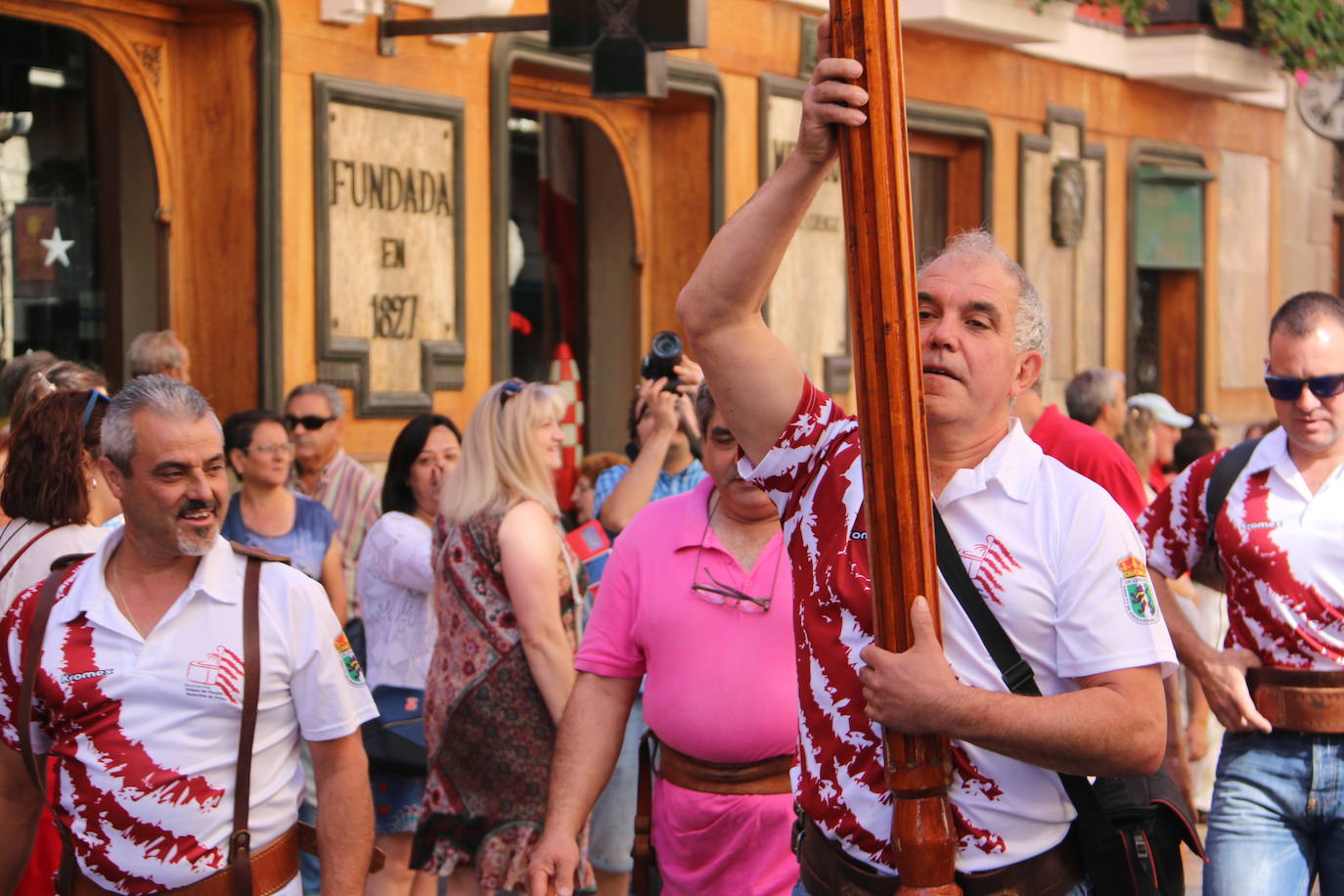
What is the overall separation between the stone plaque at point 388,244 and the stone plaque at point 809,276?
2794 mm

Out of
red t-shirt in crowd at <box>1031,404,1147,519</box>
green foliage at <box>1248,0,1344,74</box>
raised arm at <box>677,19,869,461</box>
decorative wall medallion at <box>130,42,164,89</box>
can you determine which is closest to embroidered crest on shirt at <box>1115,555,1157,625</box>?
raised arm at <box>677,19,869,461</box>

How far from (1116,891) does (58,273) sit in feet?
22.2

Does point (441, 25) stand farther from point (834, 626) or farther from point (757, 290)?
point (834, 626)

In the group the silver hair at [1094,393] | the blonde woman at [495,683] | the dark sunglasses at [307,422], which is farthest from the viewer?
the silver hair at [1094,393]

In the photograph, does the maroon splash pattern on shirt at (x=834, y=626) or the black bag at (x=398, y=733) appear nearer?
the maroon splash pattern on shirt at (x=834, y=626)

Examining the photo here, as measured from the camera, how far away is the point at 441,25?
30.3 ft

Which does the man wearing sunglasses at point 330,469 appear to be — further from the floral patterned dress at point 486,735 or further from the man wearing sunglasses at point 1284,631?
the man wearing sunglasses at point 1284,631

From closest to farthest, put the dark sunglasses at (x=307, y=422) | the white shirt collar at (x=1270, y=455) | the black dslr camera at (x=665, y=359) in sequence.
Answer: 1. the white shirt collar at (x=1270, y=455)
2. the black dslr camera at (x=665, y=359)
3. the dark sunglasses at (x=307, y=422)

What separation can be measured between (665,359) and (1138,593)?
4219 millimetres

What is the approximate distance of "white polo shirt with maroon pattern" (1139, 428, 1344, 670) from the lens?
4.72m

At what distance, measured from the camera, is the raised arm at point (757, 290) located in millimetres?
2738

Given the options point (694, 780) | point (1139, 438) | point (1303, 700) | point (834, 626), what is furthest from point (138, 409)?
point (1139, 438)

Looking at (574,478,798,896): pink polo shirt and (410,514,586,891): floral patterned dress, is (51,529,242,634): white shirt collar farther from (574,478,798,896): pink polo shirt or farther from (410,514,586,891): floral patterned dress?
(410,514,586,891): floral patterned dress

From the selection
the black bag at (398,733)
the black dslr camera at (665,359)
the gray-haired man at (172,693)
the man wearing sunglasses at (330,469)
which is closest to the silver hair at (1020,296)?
the gray-haired man at (172,693)
